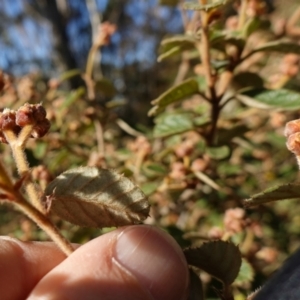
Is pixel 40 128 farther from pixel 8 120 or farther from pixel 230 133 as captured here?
pixel 230 133

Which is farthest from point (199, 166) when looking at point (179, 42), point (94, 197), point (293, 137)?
point (293, 137)

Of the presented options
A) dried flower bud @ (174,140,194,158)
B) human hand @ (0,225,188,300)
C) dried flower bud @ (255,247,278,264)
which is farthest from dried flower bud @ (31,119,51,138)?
dried flower bud @ (255,247,278,264)

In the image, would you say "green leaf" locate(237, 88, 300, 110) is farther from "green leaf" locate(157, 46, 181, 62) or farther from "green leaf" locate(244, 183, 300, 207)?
"green leaf" locate(244, 183, 300, 207)

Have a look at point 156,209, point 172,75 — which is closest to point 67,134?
point 156,209

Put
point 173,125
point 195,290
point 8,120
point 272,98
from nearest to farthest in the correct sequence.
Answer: point 8,120
point 195,290
point 272,98
point 173,125

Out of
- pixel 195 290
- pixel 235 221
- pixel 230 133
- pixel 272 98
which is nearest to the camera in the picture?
pixel 195 290

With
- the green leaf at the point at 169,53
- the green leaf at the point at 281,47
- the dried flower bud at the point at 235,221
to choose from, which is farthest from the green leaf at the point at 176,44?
the dried flower bud at the point at 235,221

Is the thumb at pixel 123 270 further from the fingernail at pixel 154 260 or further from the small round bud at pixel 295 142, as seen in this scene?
the small round bud at pixel 295 142
